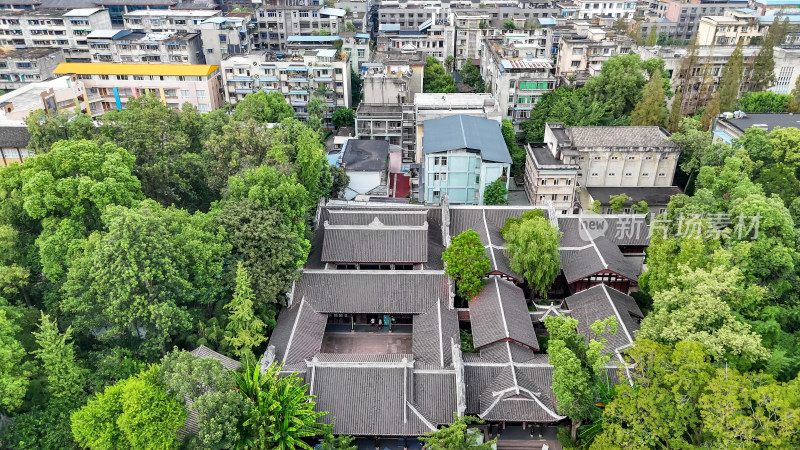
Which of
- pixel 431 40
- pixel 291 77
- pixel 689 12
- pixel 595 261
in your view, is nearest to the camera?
pixel 595 261

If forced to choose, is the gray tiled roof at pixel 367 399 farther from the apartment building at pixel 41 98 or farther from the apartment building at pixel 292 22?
the apartment building at pixel 292 22

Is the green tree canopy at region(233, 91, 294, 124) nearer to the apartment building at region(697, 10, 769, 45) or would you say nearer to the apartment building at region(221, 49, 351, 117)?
the apartment building at region(221, 49, 351, 117)

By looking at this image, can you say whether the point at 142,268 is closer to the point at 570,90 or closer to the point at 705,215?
the point at 705,215

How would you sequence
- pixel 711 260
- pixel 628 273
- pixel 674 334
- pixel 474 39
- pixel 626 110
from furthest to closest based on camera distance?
1. pixel 474 39
2. pixel 626 110
3. pixel 628 273
4. pixel 711 260
5. pixel 674 334

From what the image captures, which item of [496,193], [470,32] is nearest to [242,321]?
[496,193]

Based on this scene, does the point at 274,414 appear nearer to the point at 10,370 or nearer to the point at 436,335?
the point at 436,335

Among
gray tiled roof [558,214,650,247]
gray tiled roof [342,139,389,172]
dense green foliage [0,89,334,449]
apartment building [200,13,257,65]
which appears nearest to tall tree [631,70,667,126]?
gray tiled roof [558,214,650,247]

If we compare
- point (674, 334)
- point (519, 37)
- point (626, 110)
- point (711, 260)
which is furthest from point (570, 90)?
point (674, 334)
